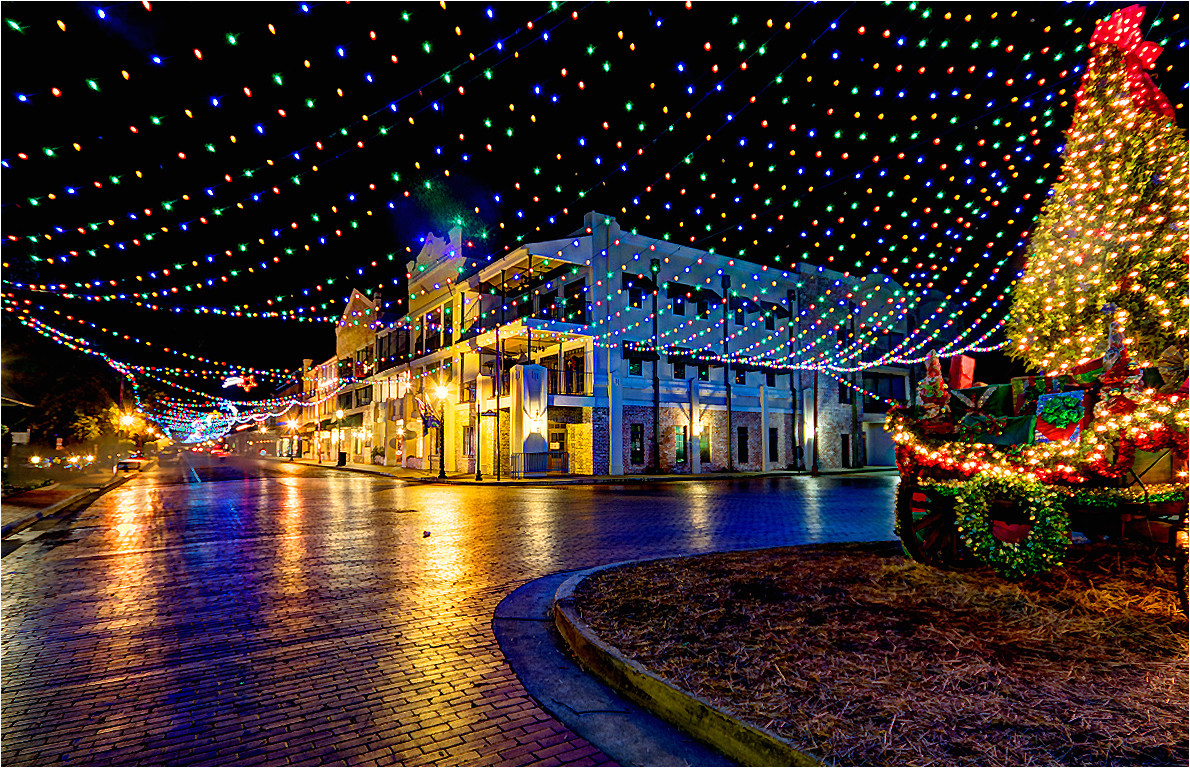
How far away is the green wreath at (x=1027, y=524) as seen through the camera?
5.61 m

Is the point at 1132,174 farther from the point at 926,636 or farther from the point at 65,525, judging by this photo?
the point at 65,525

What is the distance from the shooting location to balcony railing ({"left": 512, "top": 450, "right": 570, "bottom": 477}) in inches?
1069

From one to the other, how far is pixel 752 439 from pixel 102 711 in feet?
102

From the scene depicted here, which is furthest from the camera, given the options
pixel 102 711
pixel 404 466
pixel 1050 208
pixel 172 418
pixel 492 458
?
pixel 172 418

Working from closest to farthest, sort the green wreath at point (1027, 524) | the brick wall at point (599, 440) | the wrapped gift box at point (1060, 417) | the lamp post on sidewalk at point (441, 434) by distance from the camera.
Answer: the green wreath at point (1027, 524), the wrapped gift box at point (1060, 417), the lamp post on sidewalk at point (441, 434), the brick wall at point (599, 440)

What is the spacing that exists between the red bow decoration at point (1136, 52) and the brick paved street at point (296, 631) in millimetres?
6712

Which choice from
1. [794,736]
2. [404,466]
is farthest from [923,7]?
[404,466]

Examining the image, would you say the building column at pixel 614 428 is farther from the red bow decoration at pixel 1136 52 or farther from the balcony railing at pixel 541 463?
the red bow decoration at pixel 1136 52

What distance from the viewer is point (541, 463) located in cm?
2766

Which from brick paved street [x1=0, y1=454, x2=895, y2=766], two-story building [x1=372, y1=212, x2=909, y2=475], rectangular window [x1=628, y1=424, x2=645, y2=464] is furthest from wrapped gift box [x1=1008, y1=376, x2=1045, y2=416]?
rectangular window [x1=628, y1=424, x2=645, y2=464]

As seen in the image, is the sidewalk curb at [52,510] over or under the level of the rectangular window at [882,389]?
under

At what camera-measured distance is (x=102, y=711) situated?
382cm

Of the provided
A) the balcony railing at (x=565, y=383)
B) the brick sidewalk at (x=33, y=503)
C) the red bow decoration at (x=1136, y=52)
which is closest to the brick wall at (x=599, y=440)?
the balcony railing at (x=565, y=383)

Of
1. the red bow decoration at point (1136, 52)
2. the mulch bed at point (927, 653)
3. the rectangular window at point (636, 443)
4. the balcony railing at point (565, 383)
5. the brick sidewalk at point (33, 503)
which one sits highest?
the red bow decoration at point (1136, 52)
